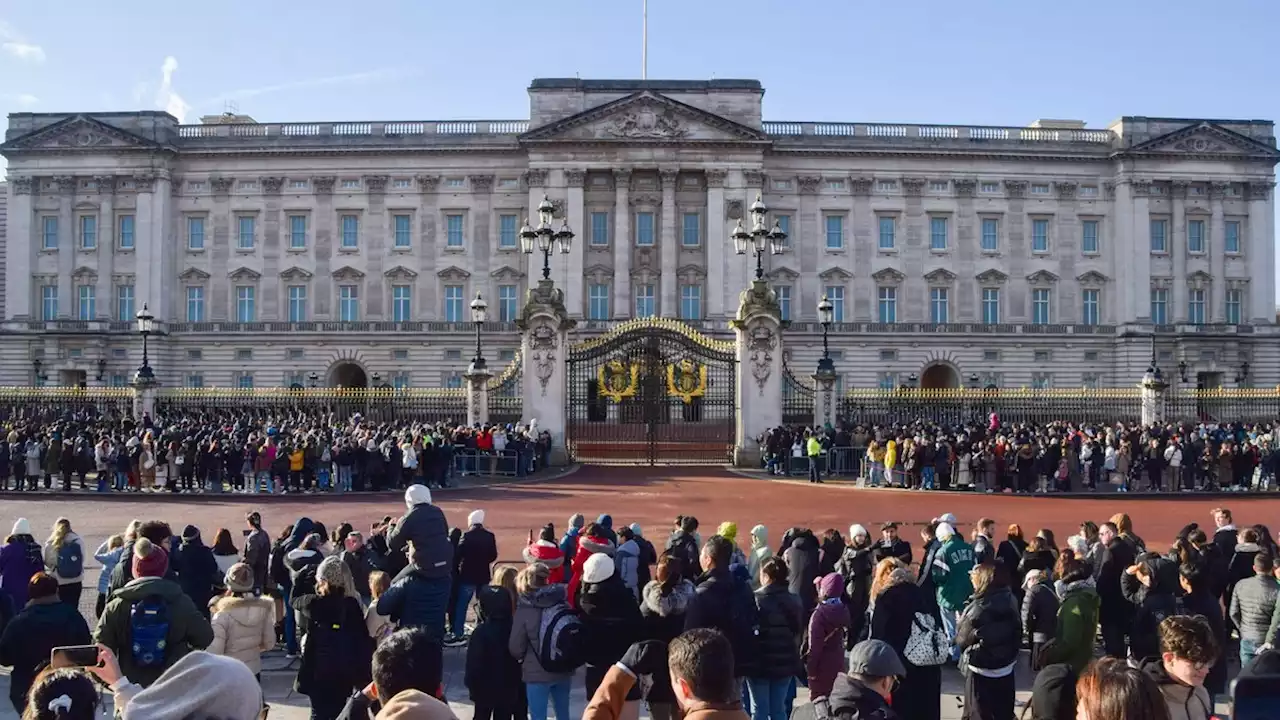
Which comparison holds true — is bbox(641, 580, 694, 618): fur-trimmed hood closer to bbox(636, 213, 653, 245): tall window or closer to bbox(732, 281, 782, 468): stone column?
bbox(732, 281, 782, 468): stone column

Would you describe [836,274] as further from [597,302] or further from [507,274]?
[507,274]

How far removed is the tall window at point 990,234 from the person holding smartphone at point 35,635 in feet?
187

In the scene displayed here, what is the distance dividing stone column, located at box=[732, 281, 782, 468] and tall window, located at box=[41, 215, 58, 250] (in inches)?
1850

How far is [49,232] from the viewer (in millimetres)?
58250

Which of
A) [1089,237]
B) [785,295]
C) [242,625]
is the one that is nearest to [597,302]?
[785,295]

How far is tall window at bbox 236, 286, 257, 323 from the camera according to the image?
2293 inches

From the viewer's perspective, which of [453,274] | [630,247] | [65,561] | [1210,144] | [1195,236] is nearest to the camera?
[65,561]

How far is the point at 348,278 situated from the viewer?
5809cm

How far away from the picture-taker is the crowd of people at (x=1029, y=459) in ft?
85.9

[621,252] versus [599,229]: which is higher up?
[599,229]

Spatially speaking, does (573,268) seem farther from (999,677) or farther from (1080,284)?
(999,677)

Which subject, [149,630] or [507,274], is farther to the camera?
[507,274]

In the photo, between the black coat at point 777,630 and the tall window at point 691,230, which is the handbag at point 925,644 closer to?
the black coat at point 777,630

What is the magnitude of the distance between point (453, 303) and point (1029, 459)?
38.6 metres
